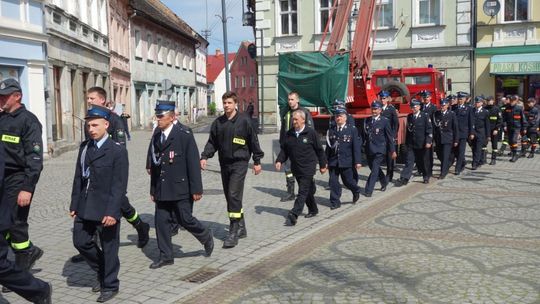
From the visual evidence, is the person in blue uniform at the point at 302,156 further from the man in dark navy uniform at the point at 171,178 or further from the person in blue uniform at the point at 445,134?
the person in blue uniform at the point at 445,134

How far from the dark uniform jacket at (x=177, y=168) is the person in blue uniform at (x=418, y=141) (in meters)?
6.56

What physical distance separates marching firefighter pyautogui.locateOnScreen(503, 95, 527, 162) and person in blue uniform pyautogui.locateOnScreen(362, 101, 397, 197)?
252 inches

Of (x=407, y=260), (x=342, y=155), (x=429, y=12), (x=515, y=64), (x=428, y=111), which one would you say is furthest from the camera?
(x=429, y=12)

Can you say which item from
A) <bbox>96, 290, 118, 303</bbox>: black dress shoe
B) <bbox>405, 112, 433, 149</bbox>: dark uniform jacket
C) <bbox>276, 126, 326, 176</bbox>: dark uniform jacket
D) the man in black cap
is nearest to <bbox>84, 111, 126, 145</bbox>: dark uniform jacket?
the man in black cap

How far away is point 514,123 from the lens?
16.8 meters

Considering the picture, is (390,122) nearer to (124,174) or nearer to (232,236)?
(232,236)

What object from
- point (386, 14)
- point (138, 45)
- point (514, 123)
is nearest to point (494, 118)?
point (514, 123)

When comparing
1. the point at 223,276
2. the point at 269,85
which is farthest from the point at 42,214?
the point at 269,85

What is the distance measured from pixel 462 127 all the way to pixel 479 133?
1.01 meters

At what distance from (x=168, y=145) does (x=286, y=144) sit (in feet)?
9.24

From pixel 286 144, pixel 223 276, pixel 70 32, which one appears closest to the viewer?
pixel 223 276

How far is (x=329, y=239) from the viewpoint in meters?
7.50

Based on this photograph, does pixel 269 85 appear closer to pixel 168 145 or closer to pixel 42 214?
pixel 42 214

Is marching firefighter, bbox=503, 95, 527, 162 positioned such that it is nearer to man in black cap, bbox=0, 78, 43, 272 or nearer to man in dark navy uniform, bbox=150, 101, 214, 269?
man in dark navy uniform, bbox=150, 101, 214, 269
